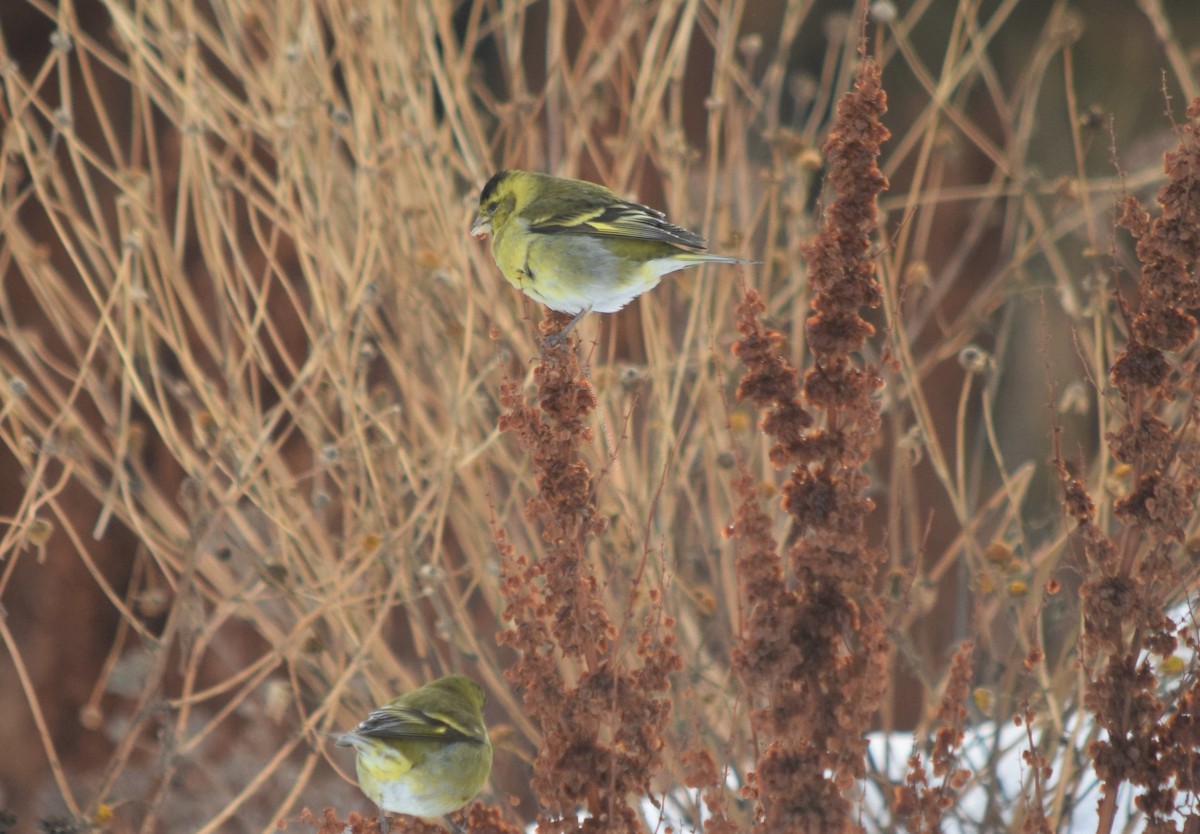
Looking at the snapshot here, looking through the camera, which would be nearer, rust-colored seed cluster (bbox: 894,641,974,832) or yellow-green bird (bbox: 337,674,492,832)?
rust-colored seed cluster (bbox: 894,641,974,832)

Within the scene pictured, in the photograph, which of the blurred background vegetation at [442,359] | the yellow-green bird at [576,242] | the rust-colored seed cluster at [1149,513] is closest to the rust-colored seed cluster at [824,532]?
the blurred background vegetation at [442,359]

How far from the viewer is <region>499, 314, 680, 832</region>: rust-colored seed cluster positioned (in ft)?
5.13

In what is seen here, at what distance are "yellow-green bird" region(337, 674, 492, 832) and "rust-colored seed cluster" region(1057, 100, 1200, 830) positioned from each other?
2.64 feet

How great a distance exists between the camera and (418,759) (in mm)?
1850

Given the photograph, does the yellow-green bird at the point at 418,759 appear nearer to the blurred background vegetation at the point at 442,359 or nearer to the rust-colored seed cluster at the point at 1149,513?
the blurred background vegetation at the point at 442,359

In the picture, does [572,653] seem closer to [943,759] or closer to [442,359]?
[943,759]

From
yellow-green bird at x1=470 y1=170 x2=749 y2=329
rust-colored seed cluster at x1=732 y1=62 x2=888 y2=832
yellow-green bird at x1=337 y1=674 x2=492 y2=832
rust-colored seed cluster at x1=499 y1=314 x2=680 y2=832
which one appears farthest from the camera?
yellow-green bird at x1=470 y1=170 x2=749 y2=329

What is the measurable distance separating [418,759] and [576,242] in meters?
0.75

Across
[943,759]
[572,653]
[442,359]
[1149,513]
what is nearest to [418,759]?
[572,653]

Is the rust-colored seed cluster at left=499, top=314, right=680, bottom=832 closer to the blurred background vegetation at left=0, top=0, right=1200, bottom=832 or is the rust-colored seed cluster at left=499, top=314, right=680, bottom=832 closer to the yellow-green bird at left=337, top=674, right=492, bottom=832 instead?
the blurred background vegetation at left=0, top=0, right=1200, bottom=832

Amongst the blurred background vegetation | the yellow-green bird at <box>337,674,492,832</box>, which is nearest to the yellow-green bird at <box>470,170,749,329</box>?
the blurred background vegetation

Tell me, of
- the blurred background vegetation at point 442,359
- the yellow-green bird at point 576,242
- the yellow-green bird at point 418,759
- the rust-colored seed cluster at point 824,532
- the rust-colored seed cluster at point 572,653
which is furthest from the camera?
the blurred background vegetation at point 442,359

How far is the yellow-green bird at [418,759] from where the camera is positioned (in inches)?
72.0

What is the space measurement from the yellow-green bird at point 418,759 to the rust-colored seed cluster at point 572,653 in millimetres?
262
